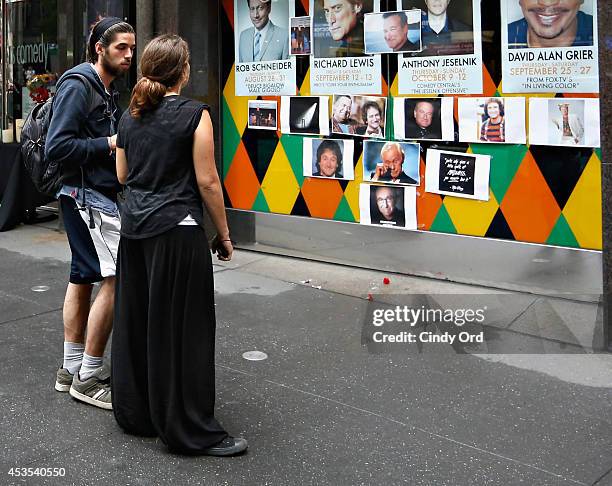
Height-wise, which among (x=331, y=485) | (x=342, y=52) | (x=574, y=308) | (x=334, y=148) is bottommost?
(x=331, y=485)

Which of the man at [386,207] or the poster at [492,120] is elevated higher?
the poster at [492,120]

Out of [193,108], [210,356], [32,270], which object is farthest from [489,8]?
[32,270]

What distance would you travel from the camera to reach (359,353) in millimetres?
5406

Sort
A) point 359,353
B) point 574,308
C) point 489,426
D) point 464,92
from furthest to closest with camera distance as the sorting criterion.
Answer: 1. point 464,92
2. point 574,308
3. point 359,353
4. point 489,426

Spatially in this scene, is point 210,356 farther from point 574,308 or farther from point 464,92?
point 464,92

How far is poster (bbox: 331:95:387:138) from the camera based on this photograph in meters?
7.18

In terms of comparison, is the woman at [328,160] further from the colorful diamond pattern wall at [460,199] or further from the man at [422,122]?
the man at [422,122]

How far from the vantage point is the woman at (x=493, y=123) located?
6473mm

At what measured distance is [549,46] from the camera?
6.16m

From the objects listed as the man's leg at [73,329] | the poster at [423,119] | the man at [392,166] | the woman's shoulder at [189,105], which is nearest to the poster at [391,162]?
the man at [392,166]

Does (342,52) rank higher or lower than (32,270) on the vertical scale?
higher

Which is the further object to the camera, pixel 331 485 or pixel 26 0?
pixel 26 0

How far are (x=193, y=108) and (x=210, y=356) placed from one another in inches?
43.0

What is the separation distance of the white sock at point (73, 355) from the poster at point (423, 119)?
3.30 m
